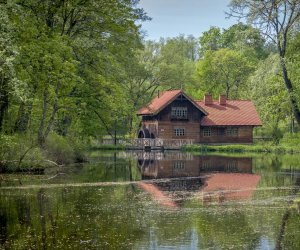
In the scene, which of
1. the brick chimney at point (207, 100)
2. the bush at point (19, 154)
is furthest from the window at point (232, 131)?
the bush at point (19, 154)

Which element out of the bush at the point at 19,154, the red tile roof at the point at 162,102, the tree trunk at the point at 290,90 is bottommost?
the bush at the point at 19,154

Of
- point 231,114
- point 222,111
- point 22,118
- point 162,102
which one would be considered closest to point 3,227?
point 22,118

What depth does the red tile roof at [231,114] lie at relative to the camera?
72812 mm

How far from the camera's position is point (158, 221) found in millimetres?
15906

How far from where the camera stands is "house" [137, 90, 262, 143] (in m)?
71.6

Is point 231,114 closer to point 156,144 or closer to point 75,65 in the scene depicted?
point 156,144

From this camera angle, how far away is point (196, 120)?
72.8 metres

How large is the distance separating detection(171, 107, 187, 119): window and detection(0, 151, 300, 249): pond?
42.6m

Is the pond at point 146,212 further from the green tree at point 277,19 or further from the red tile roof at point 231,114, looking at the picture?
the red tile roof at point 231,114

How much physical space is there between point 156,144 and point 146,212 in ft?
164

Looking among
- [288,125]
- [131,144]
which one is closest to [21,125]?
[131,144]

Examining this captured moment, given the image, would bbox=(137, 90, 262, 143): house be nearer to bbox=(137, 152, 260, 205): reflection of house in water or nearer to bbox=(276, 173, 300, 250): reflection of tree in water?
bbox=(137, 152, 260, 205): reflection of house in water

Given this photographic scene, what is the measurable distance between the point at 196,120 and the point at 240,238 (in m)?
59.3

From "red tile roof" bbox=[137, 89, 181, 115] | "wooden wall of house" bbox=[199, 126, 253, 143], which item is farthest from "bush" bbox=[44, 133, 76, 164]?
A: "wooden wall of house" bbox=[199, 126, 253, 143]
